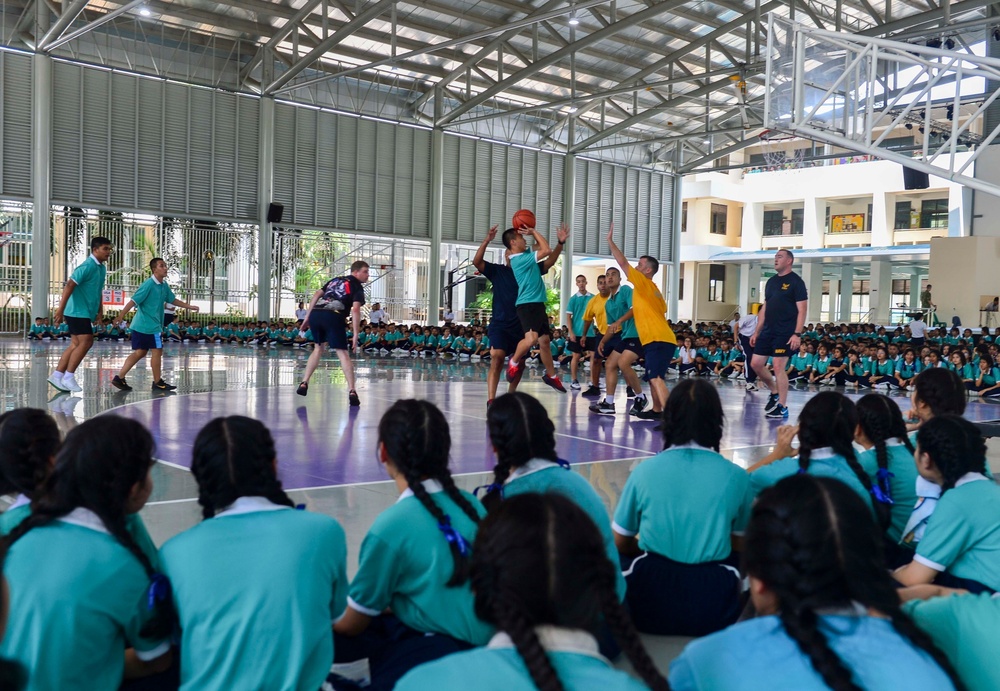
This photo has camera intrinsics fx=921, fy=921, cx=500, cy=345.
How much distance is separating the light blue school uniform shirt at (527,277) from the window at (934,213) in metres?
33.7

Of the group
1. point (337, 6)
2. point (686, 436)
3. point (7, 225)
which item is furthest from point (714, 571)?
point (7, 225)

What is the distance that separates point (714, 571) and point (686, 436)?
0.45 m

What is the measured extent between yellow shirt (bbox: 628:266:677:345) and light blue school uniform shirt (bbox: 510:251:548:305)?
81 cm

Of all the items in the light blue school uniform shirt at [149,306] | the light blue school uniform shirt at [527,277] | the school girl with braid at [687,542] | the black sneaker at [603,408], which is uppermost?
the light blue school uniform shirt at [527,277]

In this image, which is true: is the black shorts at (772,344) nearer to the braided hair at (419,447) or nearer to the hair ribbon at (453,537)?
the braided hair at (419,447)

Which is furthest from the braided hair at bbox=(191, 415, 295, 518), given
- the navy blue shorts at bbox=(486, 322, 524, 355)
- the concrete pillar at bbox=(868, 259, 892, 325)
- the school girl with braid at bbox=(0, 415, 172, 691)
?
the concrete pillar at bbox=(868, 259, 892, 325)

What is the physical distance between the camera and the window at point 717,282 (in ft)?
135

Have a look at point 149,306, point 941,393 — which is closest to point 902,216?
point 149,306

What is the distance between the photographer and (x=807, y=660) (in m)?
1.46

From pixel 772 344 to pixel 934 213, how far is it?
32.3 metres

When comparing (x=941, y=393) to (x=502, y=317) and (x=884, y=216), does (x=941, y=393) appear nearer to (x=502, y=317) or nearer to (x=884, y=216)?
(x=502, y=317)

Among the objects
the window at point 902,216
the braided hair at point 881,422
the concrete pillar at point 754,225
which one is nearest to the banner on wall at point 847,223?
the window at point 902,216

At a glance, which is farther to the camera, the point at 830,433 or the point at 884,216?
the point at 884,216

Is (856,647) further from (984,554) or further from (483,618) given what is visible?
(984,554)
